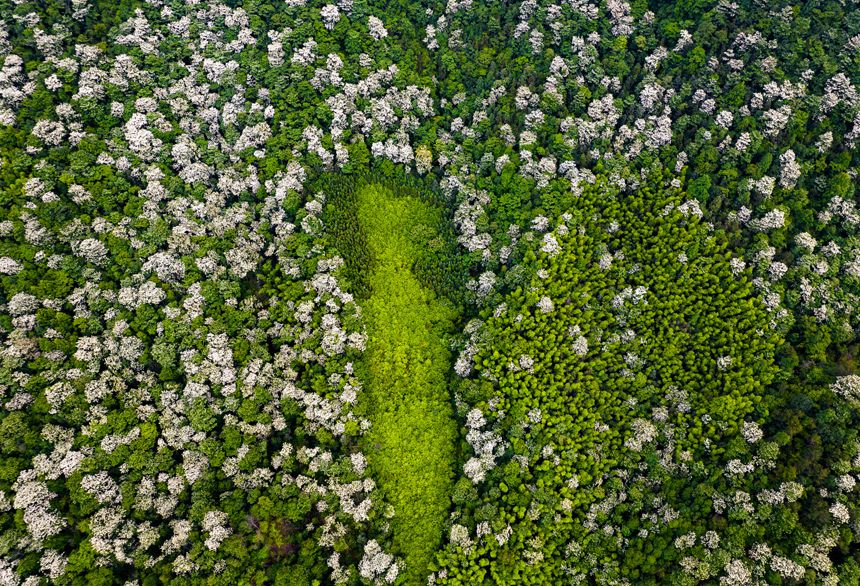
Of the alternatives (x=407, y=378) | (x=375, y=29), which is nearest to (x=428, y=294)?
(x=407, y=378)

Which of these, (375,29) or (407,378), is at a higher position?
(375,29)

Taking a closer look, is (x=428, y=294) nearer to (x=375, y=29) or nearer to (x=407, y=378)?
(x=407, y=378)

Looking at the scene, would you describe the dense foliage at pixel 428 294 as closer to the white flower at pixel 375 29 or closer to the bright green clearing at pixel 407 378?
the bright green clearing at pixel 407 378

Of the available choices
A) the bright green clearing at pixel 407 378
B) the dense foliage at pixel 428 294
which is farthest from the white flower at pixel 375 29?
the bright green clearing at pixel 407 378

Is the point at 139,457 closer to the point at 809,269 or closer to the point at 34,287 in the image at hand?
the point at 34,287

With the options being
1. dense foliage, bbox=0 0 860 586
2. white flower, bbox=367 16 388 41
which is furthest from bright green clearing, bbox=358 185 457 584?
white flower, bbox=367 16 388 41

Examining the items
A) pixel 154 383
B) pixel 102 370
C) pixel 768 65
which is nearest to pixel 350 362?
pixel 154 383
